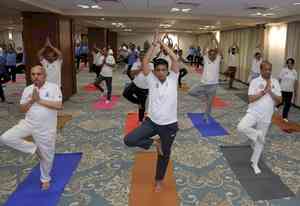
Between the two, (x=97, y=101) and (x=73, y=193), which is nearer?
(x=73, y=193)

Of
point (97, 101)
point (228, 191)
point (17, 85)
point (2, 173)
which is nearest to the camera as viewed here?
point (228, 191)

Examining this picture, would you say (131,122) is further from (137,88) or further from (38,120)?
(38,120)

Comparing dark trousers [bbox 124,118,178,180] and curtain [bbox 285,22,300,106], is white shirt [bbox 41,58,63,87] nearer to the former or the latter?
dark trousers [bbox 124,118,178,180]

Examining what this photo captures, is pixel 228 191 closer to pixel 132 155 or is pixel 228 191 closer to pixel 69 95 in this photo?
pixel 132 155

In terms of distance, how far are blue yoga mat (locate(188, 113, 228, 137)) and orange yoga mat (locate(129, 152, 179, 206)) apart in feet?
5.73

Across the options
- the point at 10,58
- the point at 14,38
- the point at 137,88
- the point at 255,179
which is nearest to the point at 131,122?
the point at 137,88

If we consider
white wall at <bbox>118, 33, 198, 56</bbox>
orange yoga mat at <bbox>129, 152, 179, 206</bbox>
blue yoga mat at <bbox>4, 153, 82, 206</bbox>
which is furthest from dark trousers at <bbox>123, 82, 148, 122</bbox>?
white wall at <bbox>118, 33, 198, 56</bbox>

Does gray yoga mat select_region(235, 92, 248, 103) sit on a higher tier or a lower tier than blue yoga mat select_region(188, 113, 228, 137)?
higher

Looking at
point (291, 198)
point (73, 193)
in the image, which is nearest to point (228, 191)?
point (291, 198)

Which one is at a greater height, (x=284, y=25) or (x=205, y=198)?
(x=284, y=25)

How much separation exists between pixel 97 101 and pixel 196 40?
730 inches

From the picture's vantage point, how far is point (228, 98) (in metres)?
9.34

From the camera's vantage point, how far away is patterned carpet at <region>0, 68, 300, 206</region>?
3311 millimetres

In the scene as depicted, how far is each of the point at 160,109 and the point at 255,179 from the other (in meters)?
1.74
